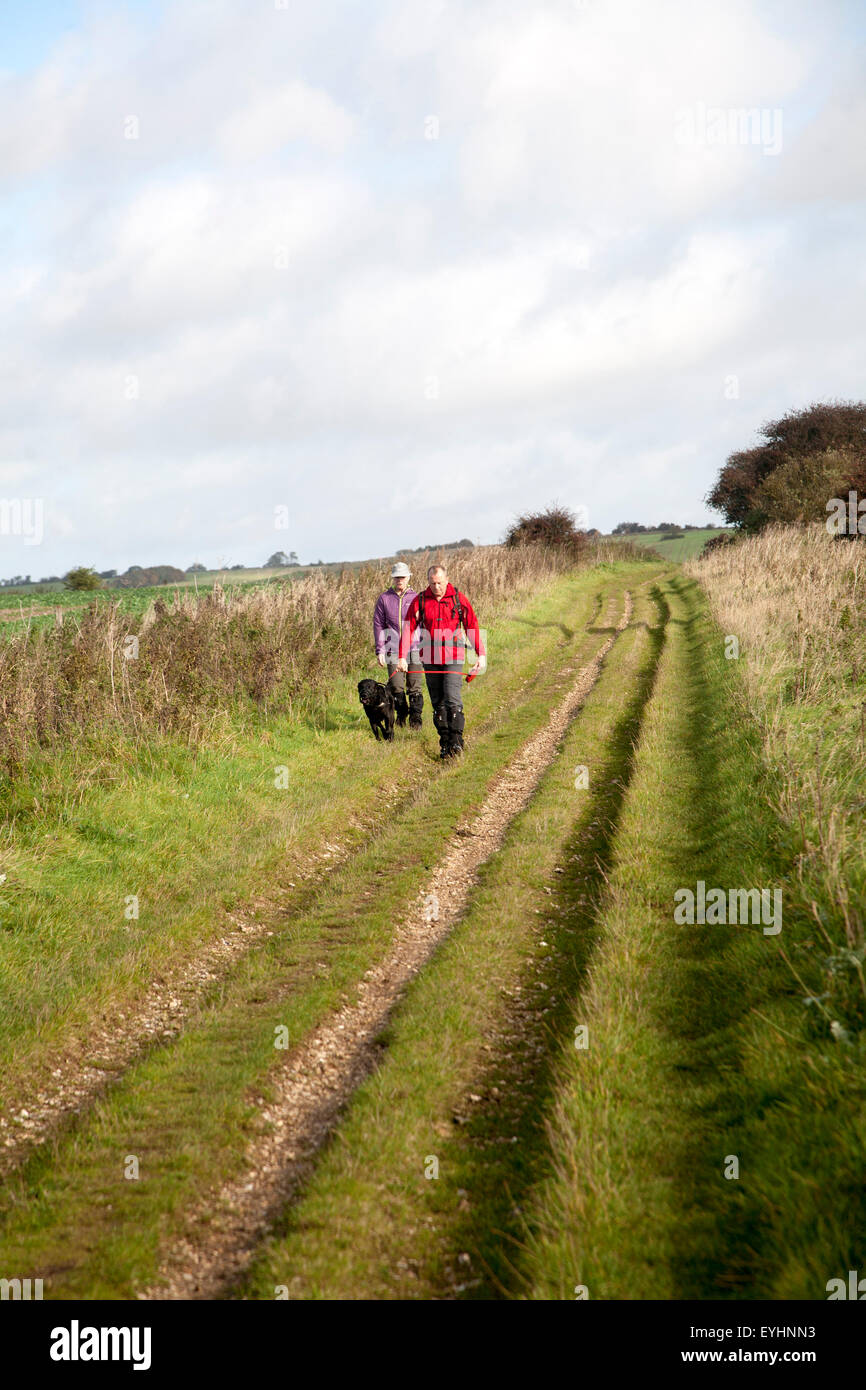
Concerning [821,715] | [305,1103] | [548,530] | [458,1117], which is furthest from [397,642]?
[548,530]

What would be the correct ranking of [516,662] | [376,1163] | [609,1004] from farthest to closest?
[516,662], [609,1004], [376,1163]

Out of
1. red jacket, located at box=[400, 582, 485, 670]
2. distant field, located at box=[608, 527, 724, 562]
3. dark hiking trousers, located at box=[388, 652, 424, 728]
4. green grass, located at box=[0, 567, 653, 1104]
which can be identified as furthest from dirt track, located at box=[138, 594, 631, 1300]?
distant field, located at box=[608, 527, 724, 562]

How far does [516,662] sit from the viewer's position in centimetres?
1723

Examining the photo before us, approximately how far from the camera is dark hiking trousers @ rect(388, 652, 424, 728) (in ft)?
38.9

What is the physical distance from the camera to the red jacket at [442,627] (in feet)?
34.4

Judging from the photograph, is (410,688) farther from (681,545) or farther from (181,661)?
(681,545)

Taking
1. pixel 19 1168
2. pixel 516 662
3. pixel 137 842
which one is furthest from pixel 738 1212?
pixel 516 662

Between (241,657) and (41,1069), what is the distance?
7.95m

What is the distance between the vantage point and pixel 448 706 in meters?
10.6

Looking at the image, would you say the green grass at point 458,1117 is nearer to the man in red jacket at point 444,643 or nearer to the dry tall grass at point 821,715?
the dry tall grass at point 821,715

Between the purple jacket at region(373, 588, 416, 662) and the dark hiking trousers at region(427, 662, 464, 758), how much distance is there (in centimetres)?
111

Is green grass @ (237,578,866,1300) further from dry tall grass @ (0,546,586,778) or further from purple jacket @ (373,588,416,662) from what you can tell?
purple jacket @ (373,588,416,662)

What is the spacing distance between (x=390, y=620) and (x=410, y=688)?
1039mm
